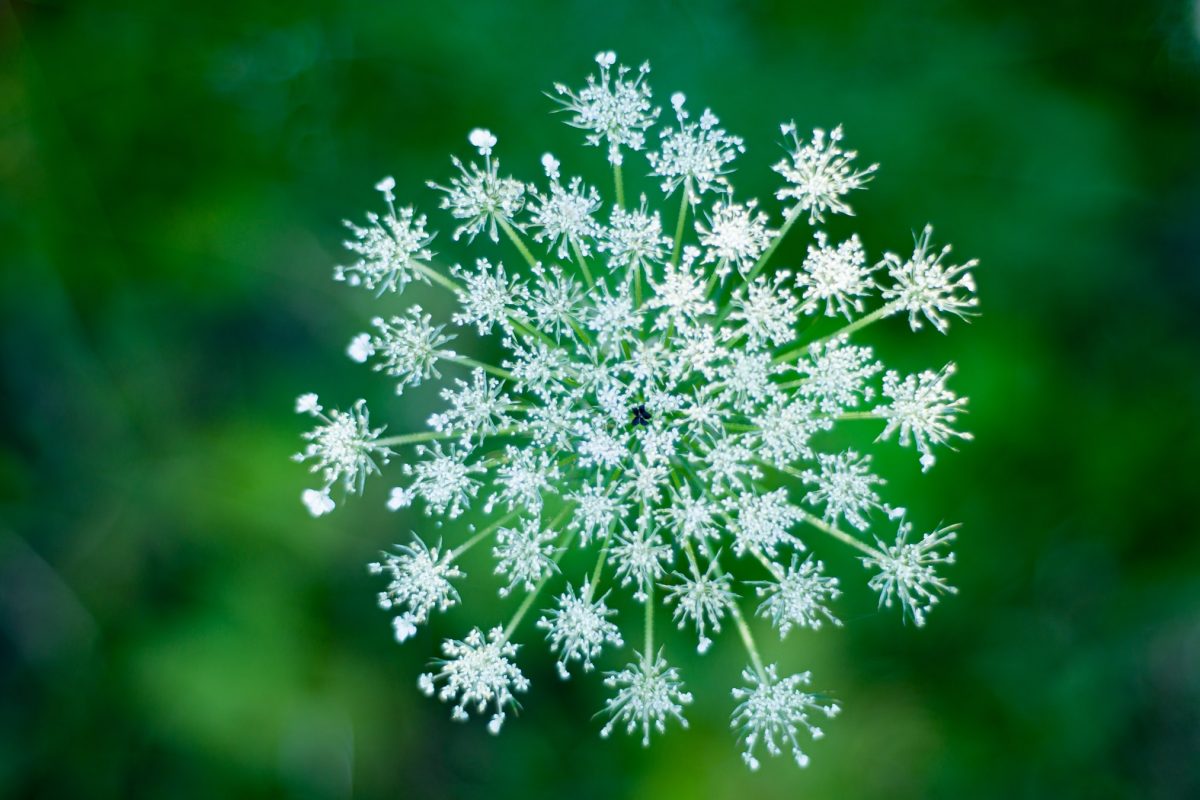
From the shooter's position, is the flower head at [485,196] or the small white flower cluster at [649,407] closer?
the small white flower cluster at [649,407]

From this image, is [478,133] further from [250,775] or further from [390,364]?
[250,775]

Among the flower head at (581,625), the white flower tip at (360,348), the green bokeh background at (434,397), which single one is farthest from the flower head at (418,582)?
the green bokeh background at (434,397)

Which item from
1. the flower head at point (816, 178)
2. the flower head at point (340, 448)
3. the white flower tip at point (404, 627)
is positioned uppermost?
the flower head at point (816, 178)

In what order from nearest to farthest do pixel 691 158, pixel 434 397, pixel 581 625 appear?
pixel 581 625 → pixel 691 158 → pixel 434 397

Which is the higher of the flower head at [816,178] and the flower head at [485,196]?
the flower head at [816,178]

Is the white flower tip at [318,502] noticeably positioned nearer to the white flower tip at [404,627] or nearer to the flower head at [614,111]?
the white flower tip at [404,627]

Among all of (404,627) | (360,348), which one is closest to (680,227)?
(360,348)

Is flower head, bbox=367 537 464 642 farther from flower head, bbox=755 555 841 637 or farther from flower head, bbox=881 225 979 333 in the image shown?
flower head, bbox=881 225 979 333

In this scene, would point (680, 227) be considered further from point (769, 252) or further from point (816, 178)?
point (816, 178)
